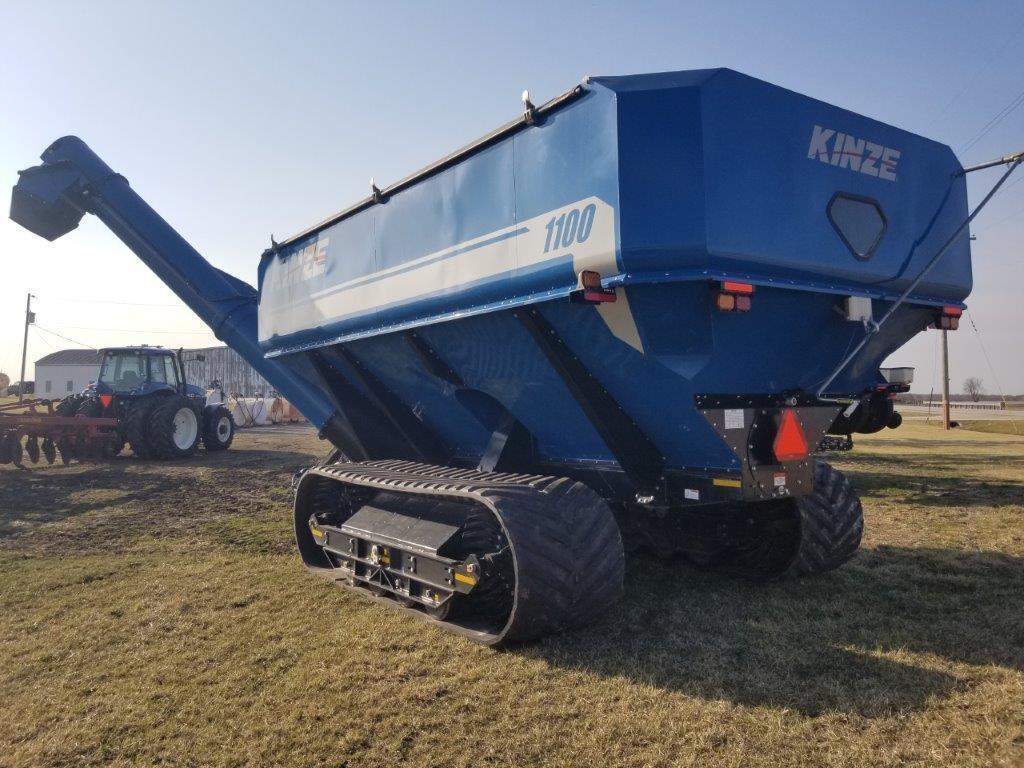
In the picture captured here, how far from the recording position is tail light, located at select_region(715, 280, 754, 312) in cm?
340

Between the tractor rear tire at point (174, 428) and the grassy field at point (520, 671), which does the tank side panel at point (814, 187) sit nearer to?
the grassy field at point (520, 671)

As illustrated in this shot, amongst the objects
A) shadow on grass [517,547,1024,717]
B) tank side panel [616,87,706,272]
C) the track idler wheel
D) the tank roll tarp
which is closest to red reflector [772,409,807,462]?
the tank roll tarp

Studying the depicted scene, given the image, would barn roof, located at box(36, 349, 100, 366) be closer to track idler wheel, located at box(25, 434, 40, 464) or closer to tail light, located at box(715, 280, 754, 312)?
track idler wheel, located at box(25, 434, 40, 464)

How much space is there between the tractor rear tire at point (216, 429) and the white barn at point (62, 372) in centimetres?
5352

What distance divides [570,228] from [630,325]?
2.03 feet

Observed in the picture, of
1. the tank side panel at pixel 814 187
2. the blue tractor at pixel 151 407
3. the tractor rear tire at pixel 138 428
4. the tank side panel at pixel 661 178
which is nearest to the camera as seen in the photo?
the tank side panel at pixel 661 178

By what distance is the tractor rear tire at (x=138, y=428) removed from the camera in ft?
46.4

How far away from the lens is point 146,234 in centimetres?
858

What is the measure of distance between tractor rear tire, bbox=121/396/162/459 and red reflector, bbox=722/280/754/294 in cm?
1393

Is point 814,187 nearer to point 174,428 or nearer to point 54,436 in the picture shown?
point 174,428

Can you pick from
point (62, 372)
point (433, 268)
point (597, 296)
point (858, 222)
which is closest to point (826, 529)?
point (858, 222)

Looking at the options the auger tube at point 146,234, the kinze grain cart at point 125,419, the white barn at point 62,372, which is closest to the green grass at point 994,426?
the auger tube at point 146,234

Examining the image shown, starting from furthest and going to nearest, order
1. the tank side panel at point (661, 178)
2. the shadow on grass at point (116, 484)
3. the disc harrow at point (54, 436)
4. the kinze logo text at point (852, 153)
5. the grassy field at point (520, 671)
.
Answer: the disc harrow at point (54, 436) < the shadow on grass at point (116, 484) < the kinze logo text at point (852, 153) < the tank side panel at point (661, 178) < the grassy field at point (520, 671)

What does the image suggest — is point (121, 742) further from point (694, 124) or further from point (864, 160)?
point (864, 160)
